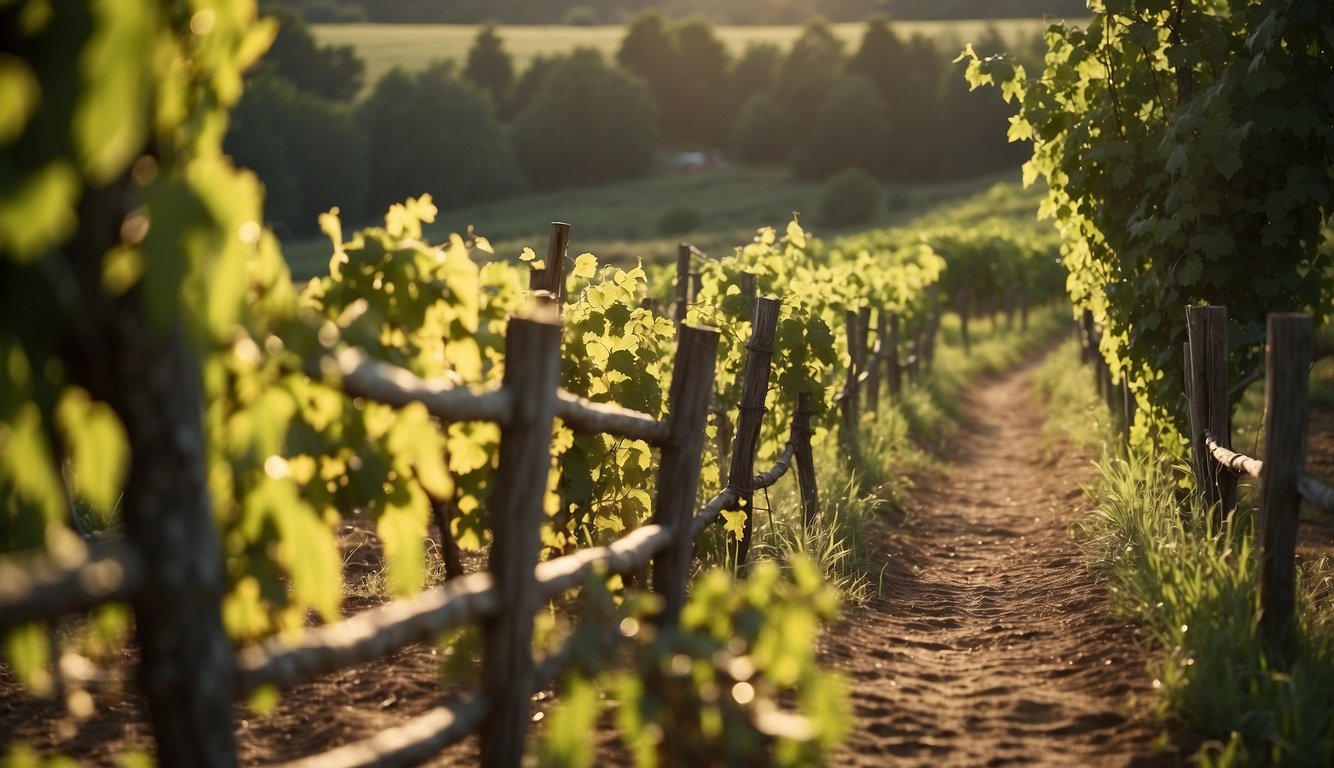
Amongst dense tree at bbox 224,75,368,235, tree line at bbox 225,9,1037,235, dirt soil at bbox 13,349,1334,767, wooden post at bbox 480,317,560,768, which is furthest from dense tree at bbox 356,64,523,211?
wooden post at bbox 480,317,560,768

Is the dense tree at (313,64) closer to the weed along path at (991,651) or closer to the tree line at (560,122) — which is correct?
the tree line at (560,122)

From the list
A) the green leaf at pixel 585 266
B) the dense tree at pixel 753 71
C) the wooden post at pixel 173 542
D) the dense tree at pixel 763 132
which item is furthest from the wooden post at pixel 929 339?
the dense tree at pixel 753 71

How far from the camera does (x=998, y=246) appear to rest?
27.2 m

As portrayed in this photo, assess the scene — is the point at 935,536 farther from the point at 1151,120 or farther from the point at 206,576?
the point at 206,576

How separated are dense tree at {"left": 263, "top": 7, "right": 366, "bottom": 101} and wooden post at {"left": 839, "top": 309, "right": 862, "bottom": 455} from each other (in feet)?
229

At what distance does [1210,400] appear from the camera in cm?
643

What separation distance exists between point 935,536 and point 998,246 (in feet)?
63.8

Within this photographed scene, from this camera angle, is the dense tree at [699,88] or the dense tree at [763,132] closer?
the dense tree at [763,132]

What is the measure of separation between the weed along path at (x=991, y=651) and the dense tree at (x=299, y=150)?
5391cm

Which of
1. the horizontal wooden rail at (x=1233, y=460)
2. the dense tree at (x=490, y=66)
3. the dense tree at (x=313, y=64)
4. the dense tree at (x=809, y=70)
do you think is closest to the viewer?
the horizontal wooden rail at (x=1233, y=460)

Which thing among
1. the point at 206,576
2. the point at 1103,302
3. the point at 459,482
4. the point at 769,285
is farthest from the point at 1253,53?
the point at 206,576

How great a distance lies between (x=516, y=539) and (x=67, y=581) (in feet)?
4.45

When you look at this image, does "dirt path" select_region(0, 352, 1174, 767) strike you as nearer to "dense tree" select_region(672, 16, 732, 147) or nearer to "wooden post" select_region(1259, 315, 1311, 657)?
"wooden post" select_region(1259, 315, 1311, 657)

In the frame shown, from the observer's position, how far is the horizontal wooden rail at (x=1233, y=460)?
5281 mm
